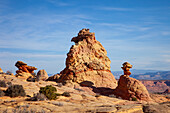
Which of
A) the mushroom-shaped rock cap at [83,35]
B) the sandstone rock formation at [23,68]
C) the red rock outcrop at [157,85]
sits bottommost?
the red rock outcrop at [157,85]

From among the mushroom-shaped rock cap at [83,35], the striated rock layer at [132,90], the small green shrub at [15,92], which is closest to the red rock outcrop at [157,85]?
the mushroom-shaped rock cap at [83,35]

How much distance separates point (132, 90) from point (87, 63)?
42.6 ft

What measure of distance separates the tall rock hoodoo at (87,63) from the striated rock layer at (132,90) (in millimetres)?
6579

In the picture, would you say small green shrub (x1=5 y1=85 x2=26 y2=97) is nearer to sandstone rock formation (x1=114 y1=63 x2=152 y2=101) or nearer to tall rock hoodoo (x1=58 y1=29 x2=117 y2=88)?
sandstone rock formation (x1=114 y1=63 x2=152 y2=101)

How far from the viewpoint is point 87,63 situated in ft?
133

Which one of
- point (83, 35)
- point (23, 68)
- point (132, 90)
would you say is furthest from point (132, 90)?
point (23, 68)

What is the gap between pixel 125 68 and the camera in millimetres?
35125

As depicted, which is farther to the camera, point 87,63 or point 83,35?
point 83,35


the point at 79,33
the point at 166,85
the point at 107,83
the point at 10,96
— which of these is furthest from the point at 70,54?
the point at 166,85

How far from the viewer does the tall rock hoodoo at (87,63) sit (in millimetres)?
38812

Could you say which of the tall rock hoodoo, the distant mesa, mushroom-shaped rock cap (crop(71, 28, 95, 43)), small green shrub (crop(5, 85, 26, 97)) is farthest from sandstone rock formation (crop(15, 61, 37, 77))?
small green shrub (crop(5, 85, 26, 97))

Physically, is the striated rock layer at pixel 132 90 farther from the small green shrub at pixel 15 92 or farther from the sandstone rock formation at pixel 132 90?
the small green shrub at pixel 15 92

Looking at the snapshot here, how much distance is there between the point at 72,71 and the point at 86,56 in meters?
5.69

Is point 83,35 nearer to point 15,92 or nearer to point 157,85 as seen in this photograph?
point 15,92
